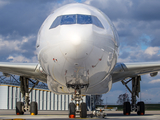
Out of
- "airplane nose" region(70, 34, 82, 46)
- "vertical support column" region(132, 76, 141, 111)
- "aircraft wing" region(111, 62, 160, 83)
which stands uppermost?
"airplane nose" region(70, 34, 82, 46)

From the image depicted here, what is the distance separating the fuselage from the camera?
896 centimetres

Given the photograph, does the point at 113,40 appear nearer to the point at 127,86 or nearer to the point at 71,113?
the point at 71,113

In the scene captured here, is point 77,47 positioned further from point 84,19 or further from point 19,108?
point 19,108

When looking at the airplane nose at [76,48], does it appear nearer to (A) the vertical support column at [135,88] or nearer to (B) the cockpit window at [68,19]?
(B) the cockpit window at [68,19]

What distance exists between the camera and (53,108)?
46.9 metres

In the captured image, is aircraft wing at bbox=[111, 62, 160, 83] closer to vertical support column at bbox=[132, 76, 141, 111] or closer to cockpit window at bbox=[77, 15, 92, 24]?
vertical support column at bbox=[132, 76, 141, 111]

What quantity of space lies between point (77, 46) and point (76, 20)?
1299 mm

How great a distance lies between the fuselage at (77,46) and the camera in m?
8.96

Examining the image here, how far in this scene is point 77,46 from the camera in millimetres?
8773

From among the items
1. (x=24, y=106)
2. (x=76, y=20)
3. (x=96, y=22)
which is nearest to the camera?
(x=76, y=20)

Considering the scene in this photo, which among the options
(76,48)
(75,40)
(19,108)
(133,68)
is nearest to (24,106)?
(19,108)

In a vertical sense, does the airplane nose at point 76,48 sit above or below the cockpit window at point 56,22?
below

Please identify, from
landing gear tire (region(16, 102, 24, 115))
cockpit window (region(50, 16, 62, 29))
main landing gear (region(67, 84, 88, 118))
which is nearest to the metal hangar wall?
landing gear tire (region(16, 102, 24, 115))

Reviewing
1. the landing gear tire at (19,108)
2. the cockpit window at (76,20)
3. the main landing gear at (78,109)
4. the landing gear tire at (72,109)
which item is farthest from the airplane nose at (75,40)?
the landing gear tire at (19,108)
